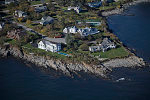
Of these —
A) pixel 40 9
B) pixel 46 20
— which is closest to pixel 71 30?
pixel 46 20

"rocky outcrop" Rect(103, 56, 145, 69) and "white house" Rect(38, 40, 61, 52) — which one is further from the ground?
"white house" Rect(38, 40, 61, 52)

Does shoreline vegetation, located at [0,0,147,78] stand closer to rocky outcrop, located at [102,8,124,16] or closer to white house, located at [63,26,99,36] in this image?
white house, located at [63,26,99,36]

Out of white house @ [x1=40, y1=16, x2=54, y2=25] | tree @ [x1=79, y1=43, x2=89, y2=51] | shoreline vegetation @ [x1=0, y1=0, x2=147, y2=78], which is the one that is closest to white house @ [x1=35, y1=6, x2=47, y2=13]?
white house @ [x1=40, y1=16, x2=54, y2=25]

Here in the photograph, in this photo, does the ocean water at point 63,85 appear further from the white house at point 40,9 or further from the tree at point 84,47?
the white house at point 40,9

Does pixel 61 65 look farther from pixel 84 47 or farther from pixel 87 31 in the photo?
pixel 87 31

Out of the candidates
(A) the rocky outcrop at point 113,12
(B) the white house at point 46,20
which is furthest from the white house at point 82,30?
(A) the rocky outcrop at point 113,12

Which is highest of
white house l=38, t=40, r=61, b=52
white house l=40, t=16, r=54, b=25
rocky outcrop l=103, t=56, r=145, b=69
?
white house l=40, t=16, r=54, b=25

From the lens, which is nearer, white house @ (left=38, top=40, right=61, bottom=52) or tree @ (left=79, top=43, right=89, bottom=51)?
white house @ (left=38, top=40, right=61, bottom=52)

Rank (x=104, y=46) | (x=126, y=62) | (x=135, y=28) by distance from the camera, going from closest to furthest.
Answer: (x=126, y=62), (x=104, y=46), (x=135, y=28)

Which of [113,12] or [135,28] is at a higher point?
[113,12]
